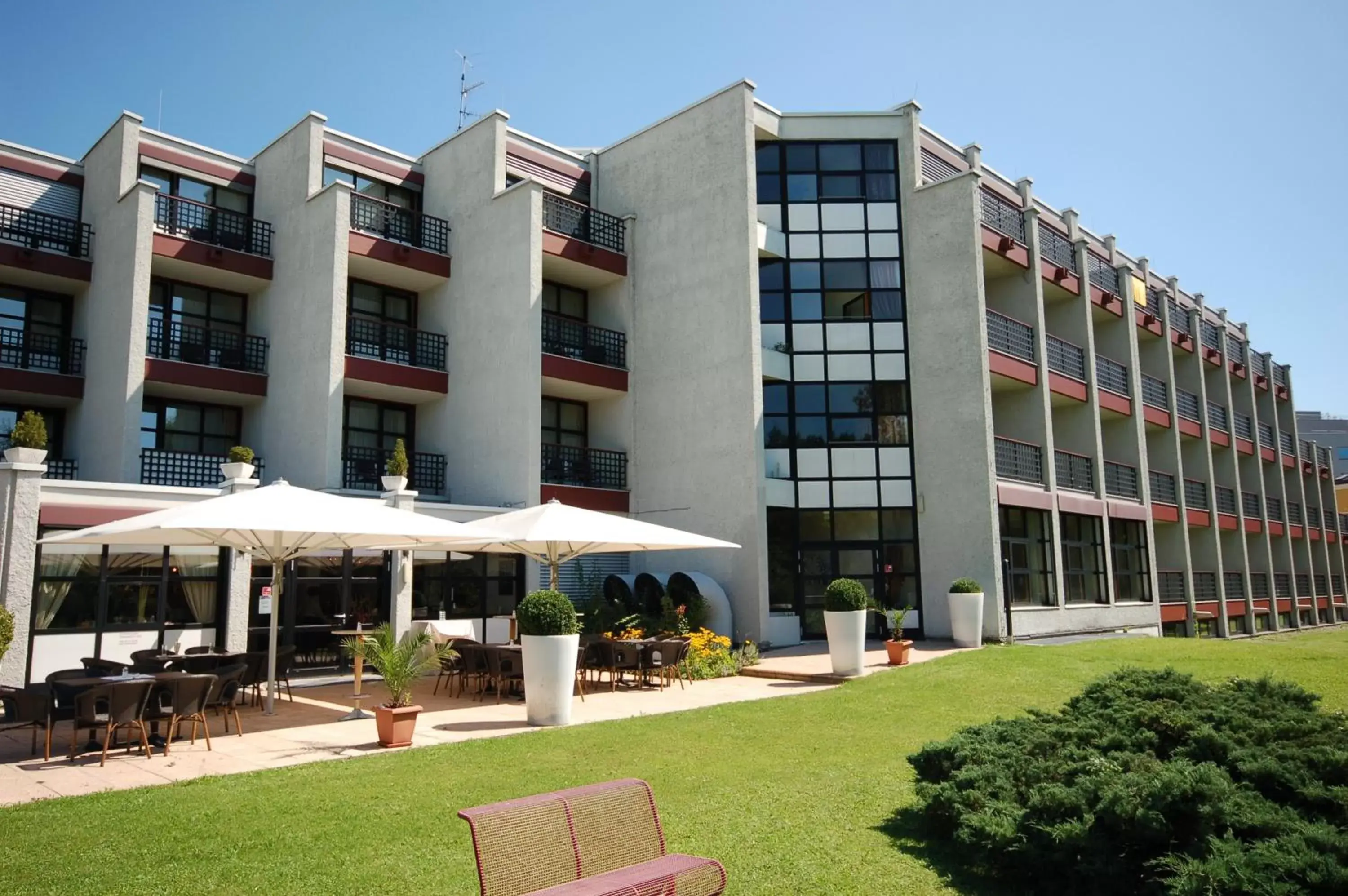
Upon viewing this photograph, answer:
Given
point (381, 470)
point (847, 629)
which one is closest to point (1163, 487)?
point (847, 629)

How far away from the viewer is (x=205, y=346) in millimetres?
23656

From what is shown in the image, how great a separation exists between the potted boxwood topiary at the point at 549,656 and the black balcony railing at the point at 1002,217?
1838 centimetres

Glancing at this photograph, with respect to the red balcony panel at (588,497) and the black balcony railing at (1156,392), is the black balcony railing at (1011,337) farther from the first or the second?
the red balcony panel at (588,497)

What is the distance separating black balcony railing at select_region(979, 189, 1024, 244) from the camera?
26609 millimetres

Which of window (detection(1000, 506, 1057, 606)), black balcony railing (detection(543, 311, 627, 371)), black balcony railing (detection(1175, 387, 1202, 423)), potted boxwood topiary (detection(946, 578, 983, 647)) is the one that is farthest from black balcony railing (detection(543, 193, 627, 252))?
black balcony railing (detection(1175, 387, 1202, 423))

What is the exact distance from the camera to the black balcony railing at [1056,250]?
94.3ft

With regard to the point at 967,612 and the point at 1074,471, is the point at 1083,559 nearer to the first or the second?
the point at 1074,471

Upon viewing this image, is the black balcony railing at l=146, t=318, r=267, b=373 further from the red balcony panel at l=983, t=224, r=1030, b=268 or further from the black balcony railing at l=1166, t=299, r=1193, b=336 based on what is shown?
the black balcony railing at l=1166, t=299, r=1193, b=336

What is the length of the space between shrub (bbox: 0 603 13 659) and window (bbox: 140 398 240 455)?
439 inches

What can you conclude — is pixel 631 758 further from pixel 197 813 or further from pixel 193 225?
pixel 193 225

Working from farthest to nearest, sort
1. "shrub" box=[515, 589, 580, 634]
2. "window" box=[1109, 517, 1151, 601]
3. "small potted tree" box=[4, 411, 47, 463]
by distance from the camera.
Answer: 1. "window" box=[1109, 517, 1151, 601]
2. "small potted tree" box=[4, 411, 47, 463]
3. "shrub" box=[515, 589, 580, 634]

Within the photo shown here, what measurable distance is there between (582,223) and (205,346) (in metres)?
10.0

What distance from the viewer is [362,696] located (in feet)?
52.2

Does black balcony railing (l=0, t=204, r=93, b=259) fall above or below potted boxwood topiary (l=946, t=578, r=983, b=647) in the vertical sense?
above
